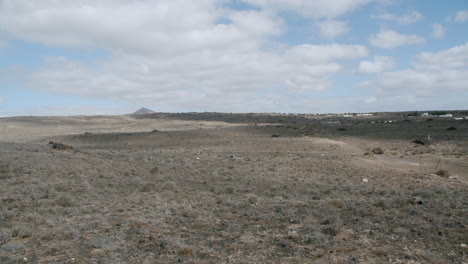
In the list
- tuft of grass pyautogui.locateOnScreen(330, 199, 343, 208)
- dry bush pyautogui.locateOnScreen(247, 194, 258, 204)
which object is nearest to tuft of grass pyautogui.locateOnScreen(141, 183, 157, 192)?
dry bush pyautogui.locateOnScreen(247, 194, 258, 204)

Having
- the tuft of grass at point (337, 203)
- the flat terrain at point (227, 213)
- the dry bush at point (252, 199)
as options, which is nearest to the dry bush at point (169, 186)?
the flat terrain at point (227, 213)

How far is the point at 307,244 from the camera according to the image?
8781mm

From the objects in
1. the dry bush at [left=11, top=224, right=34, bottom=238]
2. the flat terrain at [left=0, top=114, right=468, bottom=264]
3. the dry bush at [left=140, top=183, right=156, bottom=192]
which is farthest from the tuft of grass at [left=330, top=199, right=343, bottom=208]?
the dry bush at [left=11, top=224, right=34, bottom=238]

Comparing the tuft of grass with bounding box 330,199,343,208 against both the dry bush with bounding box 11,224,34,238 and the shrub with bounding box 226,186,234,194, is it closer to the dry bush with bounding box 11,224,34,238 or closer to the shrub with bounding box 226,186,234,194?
the shrub with bounding box 226,186,234,194

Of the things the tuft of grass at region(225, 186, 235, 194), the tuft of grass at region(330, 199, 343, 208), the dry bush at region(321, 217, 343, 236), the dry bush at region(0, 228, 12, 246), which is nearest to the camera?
the dry bush at region(0, 228, 12, 246)

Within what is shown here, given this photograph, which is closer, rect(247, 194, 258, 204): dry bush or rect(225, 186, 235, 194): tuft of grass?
rect(247, 194, 258, 204): dry bush

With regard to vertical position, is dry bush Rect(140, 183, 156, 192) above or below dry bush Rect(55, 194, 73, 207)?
below

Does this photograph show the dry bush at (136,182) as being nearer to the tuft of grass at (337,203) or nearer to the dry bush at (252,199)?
the dry bush at (252,199)

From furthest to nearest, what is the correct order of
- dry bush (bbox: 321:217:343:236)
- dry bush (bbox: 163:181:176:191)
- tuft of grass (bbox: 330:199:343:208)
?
dry bush (bbox: 163:181:176:191) → tuft of grass (bbox: 330:199:343:208) → dry bush (bbox: 321:217:343:236)

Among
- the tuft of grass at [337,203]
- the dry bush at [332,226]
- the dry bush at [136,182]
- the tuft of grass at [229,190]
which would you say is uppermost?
the dry bush at [332,226]

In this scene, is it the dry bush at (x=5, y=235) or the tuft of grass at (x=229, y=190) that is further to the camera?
the tuft of grass at (x=229, y=190)

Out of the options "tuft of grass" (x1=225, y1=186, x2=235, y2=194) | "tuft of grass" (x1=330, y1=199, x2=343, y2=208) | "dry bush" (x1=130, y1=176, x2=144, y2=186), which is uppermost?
"tuft of grass" (x1=330, y1=199, x2=343, y2=208)

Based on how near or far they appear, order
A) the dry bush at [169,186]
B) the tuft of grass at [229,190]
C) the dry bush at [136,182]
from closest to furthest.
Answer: the tuft of grass at [229,190]
the dry bush at [169,186]
the dry bush at [136,182]

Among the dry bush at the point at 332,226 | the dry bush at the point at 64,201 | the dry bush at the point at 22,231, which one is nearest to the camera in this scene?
the dry bush at the point at 22,231
